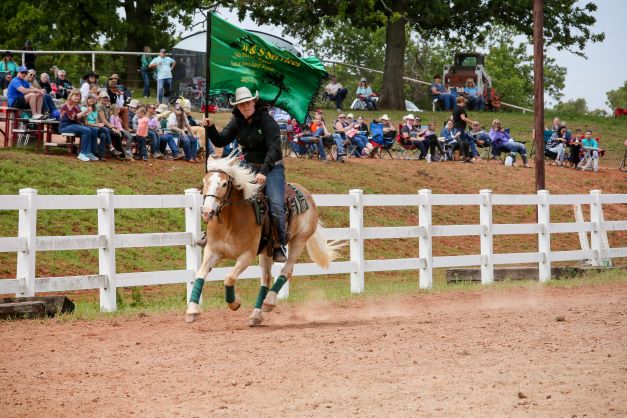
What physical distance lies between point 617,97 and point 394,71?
4615 inches

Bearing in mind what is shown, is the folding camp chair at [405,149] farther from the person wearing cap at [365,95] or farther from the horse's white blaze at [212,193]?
the horse's white blaze at [212,193]

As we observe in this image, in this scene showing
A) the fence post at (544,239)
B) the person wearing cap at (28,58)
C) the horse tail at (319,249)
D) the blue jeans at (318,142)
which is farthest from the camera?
the person wearing cap at (28,58)

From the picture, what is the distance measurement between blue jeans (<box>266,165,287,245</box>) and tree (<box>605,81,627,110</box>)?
141197mm

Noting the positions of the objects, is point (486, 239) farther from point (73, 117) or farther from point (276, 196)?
point (73, 117)

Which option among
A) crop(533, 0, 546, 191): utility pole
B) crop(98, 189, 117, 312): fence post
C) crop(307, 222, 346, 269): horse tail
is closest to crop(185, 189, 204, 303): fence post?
crop(98, 189, 117, 312): fence post

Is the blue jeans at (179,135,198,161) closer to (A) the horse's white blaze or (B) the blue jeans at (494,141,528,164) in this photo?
(B) the blue jeans at (494,141,528,164)

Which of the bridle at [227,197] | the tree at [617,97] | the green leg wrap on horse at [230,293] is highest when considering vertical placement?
the tree at [617,97]

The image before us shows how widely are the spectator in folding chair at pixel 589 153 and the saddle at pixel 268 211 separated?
25108mm

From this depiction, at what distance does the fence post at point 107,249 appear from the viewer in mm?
14016

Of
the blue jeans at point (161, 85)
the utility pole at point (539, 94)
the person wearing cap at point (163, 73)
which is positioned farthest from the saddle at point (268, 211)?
the person wearing cap at point (163, 73)

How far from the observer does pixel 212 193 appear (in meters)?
11.4

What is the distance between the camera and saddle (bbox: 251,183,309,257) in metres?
12.2

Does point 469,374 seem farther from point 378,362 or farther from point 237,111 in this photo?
point 237,111

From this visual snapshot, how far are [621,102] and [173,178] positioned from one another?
13417cm
